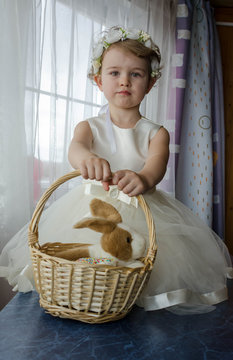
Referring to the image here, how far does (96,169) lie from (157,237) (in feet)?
0.96

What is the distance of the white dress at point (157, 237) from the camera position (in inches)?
33.8

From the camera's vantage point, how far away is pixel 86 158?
0.88 meters

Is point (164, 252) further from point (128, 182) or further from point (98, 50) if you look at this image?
point (98, 50)

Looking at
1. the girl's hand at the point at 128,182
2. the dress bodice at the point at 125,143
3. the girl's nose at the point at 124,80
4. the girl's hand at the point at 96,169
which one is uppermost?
the girl's nose at the point at 124,80

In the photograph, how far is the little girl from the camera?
0.84 metres

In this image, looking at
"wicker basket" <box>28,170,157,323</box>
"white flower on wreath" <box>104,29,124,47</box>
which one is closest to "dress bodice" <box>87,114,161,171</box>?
"white flower on wreath" <box>104,29,124,47</box>

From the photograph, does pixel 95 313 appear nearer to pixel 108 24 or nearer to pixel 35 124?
pixel 35 124

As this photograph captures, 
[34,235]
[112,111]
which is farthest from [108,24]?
[34,235]

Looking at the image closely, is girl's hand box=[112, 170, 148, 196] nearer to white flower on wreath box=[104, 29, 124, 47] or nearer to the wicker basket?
the wicker basket

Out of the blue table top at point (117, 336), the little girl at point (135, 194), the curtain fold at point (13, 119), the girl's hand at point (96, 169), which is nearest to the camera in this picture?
the blue table top at point (117, 336)

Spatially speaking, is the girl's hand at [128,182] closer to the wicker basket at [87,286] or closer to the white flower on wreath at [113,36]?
the wicker basket at [87,286]

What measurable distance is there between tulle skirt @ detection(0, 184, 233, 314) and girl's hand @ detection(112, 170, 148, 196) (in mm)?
134

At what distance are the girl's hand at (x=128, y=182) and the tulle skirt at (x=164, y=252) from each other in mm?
134

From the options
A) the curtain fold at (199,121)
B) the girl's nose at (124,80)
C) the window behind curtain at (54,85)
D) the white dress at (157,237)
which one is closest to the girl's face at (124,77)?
the girl's nose at (124,80)
